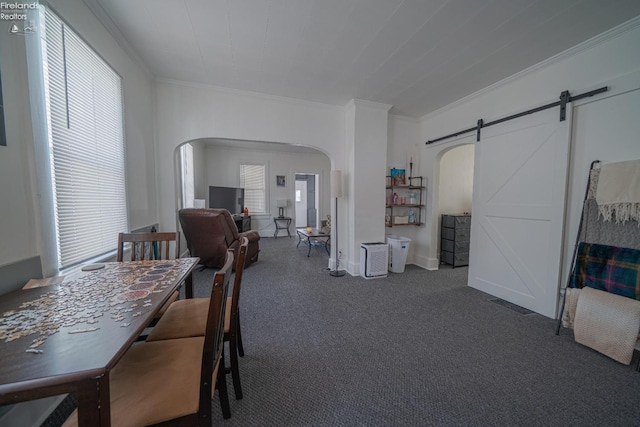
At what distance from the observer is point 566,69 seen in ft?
7.38

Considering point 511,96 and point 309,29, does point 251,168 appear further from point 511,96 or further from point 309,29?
point 511,96

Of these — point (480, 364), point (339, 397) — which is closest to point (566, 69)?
point (480, 364)

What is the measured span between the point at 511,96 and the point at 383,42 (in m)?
1.82

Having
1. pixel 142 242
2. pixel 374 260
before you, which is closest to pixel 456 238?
pixel 374 260

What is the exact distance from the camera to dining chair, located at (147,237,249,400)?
1223 mm

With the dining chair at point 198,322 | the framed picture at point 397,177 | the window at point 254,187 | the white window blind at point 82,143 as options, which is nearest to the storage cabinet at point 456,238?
the framed picture at point 397,177

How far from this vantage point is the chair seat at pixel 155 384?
78 cm

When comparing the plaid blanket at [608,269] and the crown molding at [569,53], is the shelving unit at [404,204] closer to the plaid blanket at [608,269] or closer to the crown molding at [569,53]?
the crown molding at [569,53]

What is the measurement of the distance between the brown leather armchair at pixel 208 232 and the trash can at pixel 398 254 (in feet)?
8.16

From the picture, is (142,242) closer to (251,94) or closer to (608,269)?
(251,94)

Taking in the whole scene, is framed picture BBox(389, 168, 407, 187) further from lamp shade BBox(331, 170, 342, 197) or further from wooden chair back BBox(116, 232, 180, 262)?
wooden chair back BBox(116, 232, 180, 262)

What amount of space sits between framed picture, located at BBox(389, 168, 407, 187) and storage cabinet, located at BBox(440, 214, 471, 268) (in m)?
1.06

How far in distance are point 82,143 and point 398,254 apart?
3919 mm

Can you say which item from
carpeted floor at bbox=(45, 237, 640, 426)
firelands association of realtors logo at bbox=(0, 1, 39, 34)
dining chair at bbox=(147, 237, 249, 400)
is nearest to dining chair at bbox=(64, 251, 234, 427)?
dining chair at bbox=(147, 237, 249, 400)
